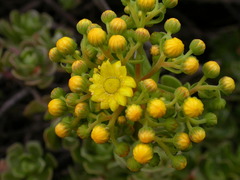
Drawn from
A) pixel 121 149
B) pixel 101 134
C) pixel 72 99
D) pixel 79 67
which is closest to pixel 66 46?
pixel 79 67

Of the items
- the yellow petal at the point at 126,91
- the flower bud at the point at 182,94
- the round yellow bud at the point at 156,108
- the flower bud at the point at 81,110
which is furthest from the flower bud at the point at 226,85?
the flower bud at the point at 81,110

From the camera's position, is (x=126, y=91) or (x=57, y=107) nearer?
(x=126, y=91)

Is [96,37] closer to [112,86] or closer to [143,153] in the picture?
[112,86]

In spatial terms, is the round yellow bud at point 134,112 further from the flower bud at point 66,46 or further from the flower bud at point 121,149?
the flower bud at point 66,46

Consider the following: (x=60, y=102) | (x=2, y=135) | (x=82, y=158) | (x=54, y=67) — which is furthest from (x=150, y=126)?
(x=2, y=135)

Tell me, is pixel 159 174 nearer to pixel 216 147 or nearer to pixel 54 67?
pixel 216 147

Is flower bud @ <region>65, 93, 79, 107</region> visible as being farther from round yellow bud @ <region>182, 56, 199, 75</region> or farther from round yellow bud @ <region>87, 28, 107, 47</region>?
round yellow bud @ <region>182, 56, 199, 75</region>
